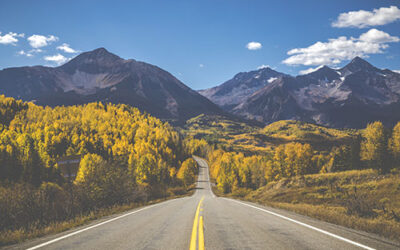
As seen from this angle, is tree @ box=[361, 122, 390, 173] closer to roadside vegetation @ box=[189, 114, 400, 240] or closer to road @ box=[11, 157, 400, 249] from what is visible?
roadside vegetation @ box=[189, 114, 400, 240]

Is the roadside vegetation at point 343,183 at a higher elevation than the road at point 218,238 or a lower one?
lower

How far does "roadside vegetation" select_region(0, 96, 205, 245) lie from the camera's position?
483 inches

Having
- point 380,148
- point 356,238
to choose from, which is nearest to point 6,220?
point 356,238

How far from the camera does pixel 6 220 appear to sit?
11.0 meters

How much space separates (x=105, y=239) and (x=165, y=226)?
2693 mm

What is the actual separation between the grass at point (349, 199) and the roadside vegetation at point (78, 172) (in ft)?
39.9

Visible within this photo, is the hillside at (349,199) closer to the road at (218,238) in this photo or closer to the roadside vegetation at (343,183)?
the roadside vegetation at (343,183)

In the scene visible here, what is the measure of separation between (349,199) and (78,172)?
80419 millimetres

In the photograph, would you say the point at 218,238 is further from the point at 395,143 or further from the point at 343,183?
the point at 395,143

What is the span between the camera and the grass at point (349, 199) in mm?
9773

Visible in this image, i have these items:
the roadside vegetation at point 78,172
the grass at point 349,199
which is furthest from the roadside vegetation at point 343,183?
the roadside vegetation at point 78,172

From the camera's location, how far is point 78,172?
78.5 meters

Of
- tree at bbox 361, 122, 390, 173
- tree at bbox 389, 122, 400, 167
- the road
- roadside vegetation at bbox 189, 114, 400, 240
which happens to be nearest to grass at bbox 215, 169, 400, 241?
roadside vegetation at bbox 189, 114, 400, 240

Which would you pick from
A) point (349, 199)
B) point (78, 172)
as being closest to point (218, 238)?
point (349, 199)
